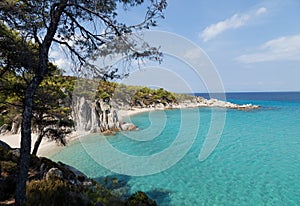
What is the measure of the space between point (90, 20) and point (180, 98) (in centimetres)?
8700

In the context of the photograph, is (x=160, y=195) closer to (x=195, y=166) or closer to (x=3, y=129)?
(x=195, y=166)

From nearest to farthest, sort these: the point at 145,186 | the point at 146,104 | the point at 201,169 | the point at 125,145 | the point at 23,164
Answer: the point at 23,164 → the point at 145,186 → the point at 201,169 → the point at 125,145 → the point at 146,104

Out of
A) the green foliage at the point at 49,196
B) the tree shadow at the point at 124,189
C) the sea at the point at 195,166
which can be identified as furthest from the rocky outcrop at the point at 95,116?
the green foliage at the point at 49,196

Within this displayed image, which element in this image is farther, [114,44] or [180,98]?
[180,98]

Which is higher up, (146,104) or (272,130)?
(146,104)

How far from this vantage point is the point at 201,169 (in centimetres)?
1816

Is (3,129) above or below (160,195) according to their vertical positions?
above

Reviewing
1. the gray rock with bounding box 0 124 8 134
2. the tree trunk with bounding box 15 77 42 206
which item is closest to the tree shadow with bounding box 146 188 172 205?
the tree trunk with bounding box 15 77 42 206

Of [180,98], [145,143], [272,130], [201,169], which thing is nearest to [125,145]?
[145,143]

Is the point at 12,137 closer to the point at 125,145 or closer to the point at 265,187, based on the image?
the point at 125,145

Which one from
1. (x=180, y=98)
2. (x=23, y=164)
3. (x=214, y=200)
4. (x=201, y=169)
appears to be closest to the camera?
(x=23, y=164)

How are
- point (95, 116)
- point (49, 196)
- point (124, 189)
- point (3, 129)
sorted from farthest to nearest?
point (95, 116), point (3, 129), point (124, 189), point (49, 196)

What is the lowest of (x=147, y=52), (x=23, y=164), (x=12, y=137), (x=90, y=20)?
(x=12, y=137)

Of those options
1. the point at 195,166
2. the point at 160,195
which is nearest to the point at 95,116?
the point at 195,166
